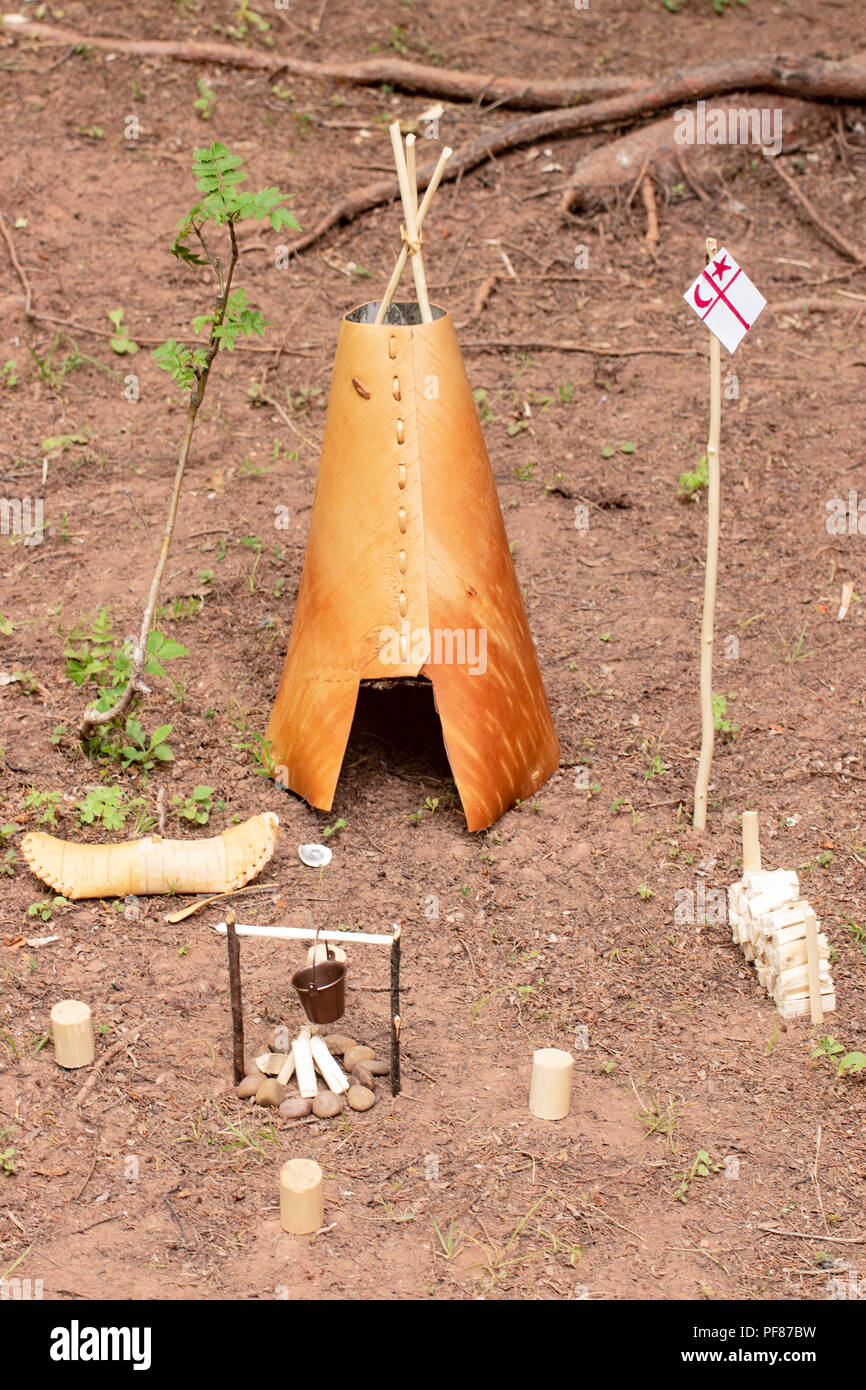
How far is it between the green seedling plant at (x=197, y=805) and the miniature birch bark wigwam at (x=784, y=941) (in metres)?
1.58

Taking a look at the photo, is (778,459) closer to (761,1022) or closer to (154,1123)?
(761,1022)

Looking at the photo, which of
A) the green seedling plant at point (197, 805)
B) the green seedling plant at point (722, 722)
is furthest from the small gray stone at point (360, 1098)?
the green seedling plant at point (722, 722)

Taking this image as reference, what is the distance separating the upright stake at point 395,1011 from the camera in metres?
3.02

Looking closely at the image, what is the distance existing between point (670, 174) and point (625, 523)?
3.13 meters

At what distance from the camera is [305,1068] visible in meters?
3.24

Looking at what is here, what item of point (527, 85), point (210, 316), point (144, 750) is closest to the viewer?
point (210, 316)

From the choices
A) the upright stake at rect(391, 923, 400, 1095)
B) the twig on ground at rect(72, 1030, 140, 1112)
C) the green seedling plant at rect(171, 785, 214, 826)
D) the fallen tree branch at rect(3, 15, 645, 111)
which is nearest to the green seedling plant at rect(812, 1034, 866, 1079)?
the upright stake at rect(391, 923, 400, 1095)

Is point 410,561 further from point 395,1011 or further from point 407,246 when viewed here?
point 395,1011

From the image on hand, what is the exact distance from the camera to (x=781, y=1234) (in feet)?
9.55

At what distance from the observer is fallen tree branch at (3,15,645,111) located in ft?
26.8

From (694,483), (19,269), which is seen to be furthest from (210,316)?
(19,269)

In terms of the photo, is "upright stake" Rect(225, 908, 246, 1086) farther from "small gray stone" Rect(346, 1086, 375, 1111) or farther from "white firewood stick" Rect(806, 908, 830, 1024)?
"white firewood stick" Rect(806, 908, 830, 1024)

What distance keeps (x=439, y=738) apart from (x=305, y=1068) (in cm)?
156

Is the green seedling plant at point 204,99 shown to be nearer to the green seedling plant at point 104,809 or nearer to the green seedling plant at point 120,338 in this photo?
the green seedling plant at point 120,338
